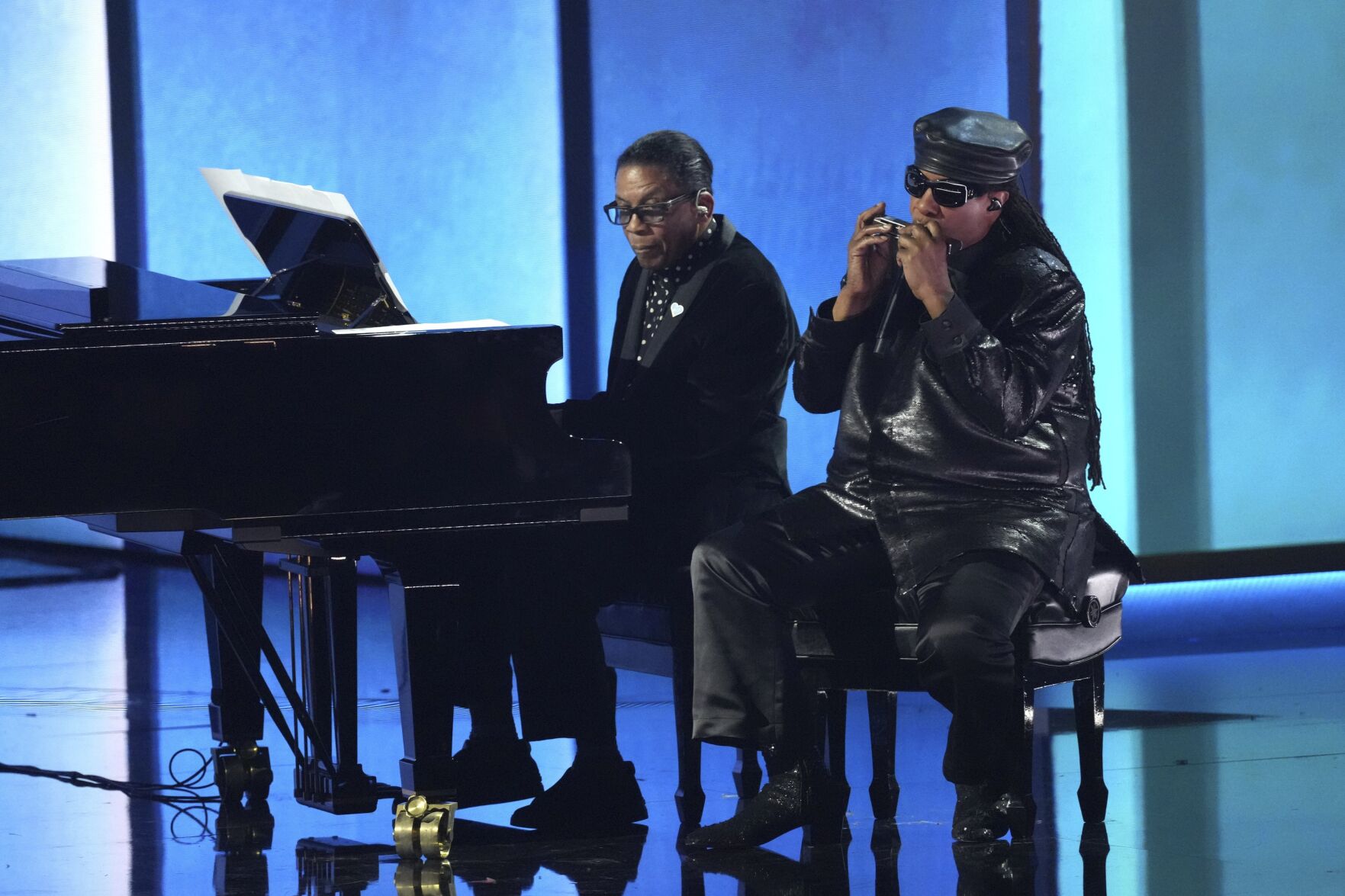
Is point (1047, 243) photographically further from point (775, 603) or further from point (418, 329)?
point (418, 329)

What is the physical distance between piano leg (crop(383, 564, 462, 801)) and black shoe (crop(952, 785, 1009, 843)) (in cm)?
85

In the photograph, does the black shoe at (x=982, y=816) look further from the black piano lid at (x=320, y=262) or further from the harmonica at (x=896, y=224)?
the black piano lid at (x=320, y=262)

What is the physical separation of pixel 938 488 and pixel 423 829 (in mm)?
1023

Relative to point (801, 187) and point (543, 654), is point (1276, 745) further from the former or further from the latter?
point (801, 187)

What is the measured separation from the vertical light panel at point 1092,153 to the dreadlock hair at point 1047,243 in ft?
9.79

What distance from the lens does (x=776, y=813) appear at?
302cm

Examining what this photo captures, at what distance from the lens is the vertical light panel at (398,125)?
22.5ft

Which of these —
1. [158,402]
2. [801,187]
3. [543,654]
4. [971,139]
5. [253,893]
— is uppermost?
[801,187]

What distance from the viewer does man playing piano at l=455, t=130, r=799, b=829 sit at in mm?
3281

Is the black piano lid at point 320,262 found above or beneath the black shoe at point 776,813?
above

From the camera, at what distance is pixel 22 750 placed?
4305 mm

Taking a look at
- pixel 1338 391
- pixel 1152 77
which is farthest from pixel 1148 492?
pixel 1152 77

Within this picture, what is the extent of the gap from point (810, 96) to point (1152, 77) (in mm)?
1158

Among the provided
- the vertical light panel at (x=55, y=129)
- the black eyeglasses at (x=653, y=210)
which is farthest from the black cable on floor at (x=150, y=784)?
the vertical light panel at (x=55, y=129)
